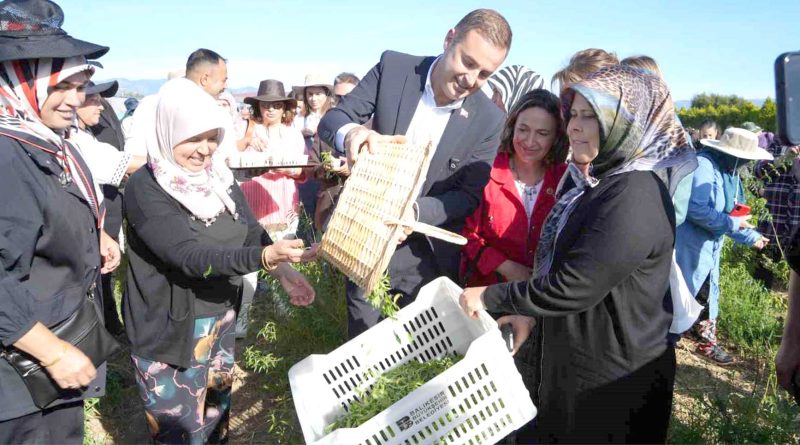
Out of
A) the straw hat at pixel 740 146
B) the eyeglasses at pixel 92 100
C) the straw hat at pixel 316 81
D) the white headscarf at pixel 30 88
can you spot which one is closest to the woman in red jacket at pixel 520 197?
the white headscarf at pixel 30 88

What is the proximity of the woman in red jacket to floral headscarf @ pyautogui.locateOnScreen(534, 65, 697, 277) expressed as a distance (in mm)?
808

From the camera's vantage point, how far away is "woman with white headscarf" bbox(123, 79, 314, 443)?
7.90ft

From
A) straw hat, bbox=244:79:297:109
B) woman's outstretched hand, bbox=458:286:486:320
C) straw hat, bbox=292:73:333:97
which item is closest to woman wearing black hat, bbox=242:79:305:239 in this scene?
straw hat, bbox=244:79:297:109

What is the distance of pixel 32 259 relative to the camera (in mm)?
1952

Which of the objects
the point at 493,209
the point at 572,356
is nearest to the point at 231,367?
the point at 493,209

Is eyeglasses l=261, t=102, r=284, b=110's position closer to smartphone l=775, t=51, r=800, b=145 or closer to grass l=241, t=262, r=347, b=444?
grass l=241, t=262, r=347, b=444

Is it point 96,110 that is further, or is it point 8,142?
point 96,110

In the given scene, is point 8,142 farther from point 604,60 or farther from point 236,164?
point 604,60

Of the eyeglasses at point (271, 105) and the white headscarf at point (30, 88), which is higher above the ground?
the white headscarf at point (30, 88)

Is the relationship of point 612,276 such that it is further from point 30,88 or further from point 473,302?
point 30,88

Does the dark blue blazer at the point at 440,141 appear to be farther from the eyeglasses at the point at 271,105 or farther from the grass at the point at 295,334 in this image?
the eyeglasses at the point at 271,105

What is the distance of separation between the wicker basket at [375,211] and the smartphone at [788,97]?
952 mm

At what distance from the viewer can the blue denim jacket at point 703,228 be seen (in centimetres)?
437

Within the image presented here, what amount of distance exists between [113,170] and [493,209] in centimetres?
249
